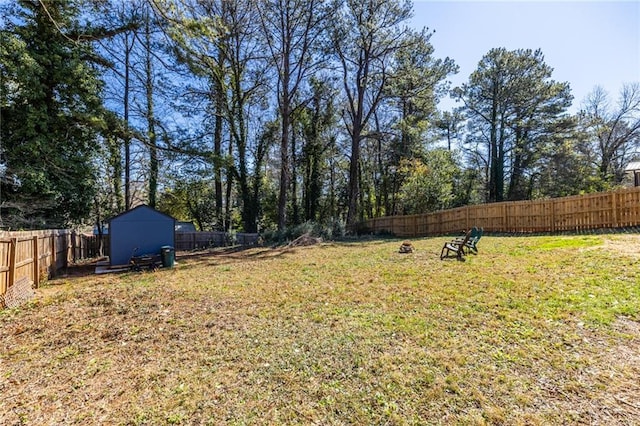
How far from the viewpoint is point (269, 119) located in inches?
853

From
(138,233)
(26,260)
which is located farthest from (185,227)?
(26,260)

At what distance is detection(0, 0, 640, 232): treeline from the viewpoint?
10.6 m

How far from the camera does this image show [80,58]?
11.6m

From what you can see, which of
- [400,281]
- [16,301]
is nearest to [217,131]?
[16,301]

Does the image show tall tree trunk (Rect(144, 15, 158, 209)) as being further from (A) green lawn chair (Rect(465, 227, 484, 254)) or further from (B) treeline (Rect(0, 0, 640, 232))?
(A) green lawn chair (Rect(465, 227, 484, 254))

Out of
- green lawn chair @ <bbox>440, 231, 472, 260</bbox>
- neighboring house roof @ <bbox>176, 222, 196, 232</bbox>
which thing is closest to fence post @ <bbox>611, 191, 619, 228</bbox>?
green lawn chair @ <bbox>440, 231, 472, 260</bbox>

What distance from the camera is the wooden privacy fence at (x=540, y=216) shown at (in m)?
9.59

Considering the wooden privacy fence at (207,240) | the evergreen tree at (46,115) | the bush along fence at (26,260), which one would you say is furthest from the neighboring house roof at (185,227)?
the bush along fence at (26,260)

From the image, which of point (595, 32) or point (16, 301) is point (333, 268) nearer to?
point (16, 301)

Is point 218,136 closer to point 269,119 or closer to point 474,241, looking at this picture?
point 269,119

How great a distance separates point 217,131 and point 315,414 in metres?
19.4

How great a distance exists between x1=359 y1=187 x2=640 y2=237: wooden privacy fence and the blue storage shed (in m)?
12.9

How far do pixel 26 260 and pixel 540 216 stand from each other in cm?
1640

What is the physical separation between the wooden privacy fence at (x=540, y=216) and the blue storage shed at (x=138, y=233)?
1289 centimetres
